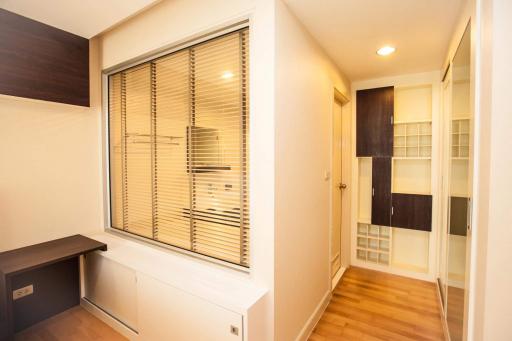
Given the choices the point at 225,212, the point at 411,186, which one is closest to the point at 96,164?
the point at 225,212

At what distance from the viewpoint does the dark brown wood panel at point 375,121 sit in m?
3.18

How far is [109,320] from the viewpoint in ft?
7.39

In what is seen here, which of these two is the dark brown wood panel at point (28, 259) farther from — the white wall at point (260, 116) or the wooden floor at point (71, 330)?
the white wall at point (260, 116)

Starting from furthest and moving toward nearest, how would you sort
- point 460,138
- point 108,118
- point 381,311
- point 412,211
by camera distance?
point 412,211, point 108,118, point 381,311, point 460,138

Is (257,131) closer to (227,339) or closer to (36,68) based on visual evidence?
(227,339)

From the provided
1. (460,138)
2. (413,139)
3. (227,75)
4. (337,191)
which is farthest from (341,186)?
(227,75)

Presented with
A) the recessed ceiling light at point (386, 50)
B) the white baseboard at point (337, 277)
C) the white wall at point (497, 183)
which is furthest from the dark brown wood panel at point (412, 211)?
the white wall at point (497, 183)

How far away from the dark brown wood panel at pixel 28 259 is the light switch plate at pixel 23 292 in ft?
0.65

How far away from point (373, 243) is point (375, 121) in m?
1.73

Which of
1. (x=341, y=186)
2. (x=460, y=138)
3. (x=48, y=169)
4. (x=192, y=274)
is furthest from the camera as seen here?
(x=341, y=186)

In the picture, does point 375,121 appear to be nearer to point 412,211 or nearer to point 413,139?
point 413,139

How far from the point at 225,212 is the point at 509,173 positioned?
1.54 m

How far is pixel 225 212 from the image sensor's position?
183 cm

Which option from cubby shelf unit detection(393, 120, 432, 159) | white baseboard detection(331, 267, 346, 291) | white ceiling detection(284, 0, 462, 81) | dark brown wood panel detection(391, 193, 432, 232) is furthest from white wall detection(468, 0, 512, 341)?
cubby shelf unit detection(393, 120, 432, 159)
